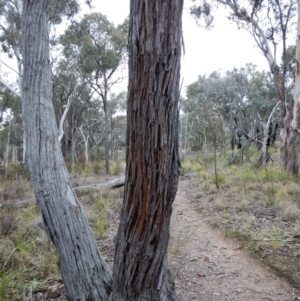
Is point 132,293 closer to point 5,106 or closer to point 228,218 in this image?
point 228,218

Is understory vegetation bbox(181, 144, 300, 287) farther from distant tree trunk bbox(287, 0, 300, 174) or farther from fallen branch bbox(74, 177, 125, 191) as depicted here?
fallen branch bbox(74, 177, 125, 191)

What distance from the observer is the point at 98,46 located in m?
11.4

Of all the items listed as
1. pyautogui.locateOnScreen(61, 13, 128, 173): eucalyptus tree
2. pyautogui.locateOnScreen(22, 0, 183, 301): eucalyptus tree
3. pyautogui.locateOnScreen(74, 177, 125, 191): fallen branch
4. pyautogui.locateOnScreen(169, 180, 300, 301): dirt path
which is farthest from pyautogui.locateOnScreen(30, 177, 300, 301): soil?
pyautogui.locateOnScreen(61, 13, 128, 173): eucalyptus tree

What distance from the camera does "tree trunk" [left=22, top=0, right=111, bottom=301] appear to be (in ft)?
6.54

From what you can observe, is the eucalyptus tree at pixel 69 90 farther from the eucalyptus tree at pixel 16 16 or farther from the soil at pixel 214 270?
the soil at pixel 214 270

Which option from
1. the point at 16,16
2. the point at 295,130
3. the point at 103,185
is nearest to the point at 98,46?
the point at 16,16

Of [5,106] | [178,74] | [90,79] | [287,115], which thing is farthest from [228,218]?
[5,106]

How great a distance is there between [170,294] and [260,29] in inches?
359

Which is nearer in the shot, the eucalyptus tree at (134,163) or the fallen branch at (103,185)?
the eucalyptus tree at (134,163)

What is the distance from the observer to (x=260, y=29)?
28.0ft

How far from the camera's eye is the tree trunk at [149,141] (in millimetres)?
1303

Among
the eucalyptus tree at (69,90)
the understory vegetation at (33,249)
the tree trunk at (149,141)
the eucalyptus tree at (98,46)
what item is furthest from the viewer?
the eucalyptus tree at (69,90)

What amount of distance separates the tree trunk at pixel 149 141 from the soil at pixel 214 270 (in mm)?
1299

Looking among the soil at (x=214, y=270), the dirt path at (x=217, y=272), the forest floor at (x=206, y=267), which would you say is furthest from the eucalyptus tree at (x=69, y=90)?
the dirt path at (x=217, y=272)
